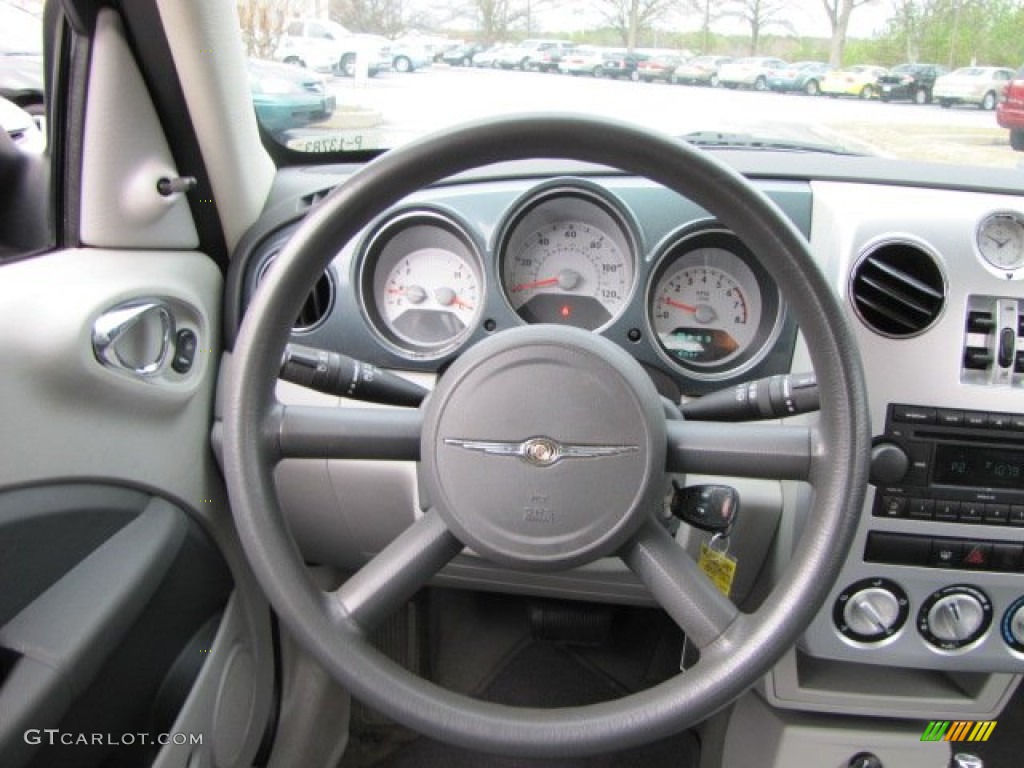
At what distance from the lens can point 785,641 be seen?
1001 millimetres

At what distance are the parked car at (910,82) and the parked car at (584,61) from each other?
0.50 metres

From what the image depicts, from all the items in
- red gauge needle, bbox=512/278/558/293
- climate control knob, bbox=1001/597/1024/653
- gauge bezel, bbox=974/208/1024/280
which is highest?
gauge bezel, bbox=974/208/1024/280

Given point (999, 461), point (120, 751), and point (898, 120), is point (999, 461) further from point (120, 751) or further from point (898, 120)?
point (120, 751)

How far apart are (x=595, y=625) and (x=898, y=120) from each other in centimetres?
118

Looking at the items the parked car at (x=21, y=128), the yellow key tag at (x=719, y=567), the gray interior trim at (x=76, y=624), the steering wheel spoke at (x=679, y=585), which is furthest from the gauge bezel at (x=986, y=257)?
the parked car at (x=21, y=128)

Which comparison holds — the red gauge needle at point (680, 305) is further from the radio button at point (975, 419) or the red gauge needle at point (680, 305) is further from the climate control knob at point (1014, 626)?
the climate control knob at point (1014, 626)

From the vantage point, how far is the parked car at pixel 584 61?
5.35 feet

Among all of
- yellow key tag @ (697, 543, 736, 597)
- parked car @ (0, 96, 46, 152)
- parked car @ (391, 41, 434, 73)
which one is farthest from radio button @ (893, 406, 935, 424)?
parked car @ (0, 96, 46, 152)

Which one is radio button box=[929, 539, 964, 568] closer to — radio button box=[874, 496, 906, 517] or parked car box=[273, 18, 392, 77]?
radio button box=[874, 496, 906, 517]

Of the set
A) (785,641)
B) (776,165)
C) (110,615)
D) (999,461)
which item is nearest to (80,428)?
(110,615)

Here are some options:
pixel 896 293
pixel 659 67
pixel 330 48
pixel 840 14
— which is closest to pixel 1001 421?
pixel 896 293

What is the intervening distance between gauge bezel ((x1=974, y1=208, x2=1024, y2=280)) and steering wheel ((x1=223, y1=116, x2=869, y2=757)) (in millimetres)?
610

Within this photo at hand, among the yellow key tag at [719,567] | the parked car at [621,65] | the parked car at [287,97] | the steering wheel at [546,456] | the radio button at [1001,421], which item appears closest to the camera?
the steering wheel at [546,456]

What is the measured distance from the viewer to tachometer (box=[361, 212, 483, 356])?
1632 millimetres
